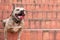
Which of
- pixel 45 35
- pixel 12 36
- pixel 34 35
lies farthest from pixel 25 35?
pixel 45 35

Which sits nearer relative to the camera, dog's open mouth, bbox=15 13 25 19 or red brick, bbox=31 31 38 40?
dog's open mouth, bbox=15 13 25 19

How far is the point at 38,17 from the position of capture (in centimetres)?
831

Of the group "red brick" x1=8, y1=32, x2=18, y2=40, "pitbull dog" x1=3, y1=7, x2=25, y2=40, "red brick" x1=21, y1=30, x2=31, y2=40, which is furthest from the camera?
"red brick" x1=21, y1=30, x2=31, y2=40

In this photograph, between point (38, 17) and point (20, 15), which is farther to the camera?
point (38, 17)

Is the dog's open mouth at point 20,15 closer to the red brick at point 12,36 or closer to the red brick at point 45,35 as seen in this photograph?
the red brick at point 12,36

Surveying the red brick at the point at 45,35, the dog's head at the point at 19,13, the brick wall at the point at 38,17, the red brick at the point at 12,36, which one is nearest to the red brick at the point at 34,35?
the brick wall at the point at 38,17

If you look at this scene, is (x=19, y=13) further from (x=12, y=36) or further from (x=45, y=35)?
(x=45, y=35)

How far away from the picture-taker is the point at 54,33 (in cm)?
758

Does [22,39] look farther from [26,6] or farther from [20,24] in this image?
[26,6]

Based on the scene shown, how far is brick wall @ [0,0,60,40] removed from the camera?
7512 mm

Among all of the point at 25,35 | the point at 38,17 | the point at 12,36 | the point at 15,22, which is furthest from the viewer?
the point at 38,17

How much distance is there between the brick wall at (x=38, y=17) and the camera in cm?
751

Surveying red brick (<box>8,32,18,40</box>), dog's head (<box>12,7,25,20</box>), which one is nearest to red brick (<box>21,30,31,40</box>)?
red brick (<box>8,32,18,40</box>)

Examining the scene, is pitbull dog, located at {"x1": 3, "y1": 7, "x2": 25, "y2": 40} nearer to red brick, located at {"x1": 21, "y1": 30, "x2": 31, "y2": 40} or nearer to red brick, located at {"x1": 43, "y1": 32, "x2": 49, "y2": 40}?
red brick, located at {"x1": 21, "y1": 30, "x2": 31, "y2": 40}
